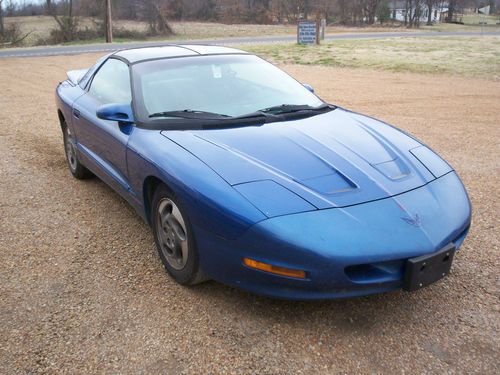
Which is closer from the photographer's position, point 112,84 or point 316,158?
point 316,158

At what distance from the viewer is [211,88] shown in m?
3.73

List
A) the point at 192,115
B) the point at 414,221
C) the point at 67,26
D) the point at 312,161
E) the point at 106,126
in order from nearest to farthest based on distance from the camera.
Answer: the point at 414,221
the point at 312,161
the point at 192,115
the point at 106,126
the point at 67,26

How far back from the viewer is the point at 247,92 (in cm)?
380

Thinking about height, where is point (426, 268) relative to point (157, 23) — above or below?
below

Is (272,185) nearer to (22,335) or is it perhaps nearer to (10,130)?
(22,335)

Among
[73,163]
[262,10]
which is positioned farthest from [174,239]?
[262,10]

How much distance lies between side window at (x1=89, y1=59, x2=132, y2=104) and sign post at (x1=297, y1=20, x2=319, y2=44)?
20.2 metres

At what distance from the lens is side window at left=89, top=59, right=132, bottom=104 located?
3.84 metres

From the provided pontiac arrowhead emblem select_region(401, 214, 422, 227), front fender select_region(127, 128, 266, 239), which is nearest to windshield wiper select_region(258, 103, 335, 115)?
front fender select_region(127, 128, 266, 239)

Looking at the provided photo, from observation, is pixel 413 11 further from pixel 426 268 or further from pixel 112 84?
pixel 426 268

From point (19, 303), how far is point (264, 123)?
190cm

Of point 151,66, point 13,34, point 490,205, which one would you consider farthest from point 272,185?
point 13,34

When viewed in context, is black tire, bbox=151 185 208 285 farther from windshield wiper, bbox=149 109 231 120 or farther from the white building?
the white building

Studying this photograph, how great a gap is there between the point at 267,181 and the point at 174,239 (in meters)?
0.70
